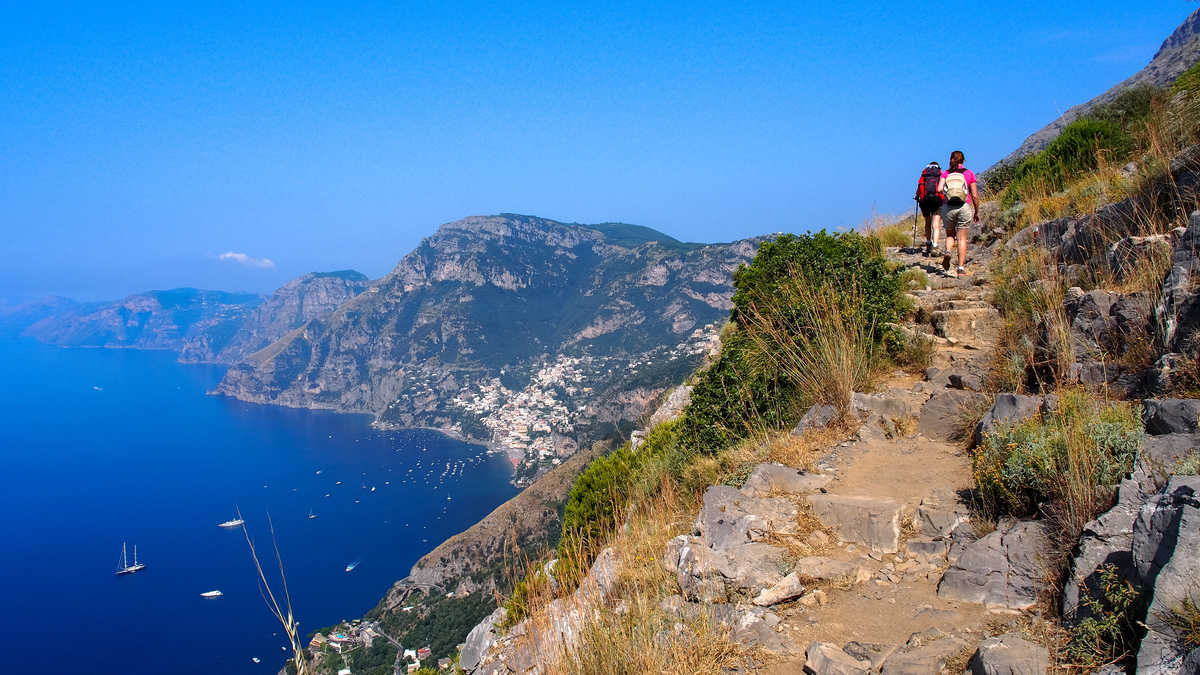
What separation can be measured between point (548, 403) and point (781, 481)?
142m

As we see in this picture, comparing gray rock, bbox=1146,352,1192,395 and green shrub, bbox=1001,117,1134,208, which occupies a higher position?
green shrub, bbox=1001,117,1134,208

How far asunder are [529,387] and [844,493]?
15971 centimetres

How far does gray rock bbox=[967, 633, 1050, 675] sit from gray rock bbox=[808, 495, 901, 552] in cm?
124

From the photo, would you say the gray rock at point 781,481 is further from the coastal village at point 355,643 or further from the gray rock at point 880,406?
the coastal village at point 355,643

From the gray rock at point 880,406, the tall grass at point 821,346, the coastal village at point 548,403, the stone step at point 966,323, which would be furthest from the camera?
the coastal village at point 548,403

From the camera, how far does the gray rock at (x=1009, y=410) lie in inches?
159

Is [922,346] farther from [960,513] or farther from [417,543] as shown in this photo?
[417,543]

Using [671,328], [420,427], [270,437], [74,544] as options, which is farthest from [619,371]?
[74,544]

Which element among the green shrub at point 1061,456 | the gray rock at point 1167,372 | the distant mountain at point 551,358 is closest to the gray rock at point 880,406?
the green shrub at point 1061,456

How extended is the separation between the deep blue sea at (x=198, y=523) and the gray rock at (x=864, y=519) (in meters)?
73.3

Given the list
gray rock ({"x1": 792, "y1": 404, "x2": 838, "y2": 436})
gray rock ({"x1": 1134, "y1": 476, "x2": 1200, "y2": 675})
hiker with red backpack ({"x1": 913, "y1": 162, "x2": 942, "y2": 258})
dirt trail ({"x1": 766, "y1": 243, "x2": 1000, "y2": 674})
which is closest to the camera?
gray rock ({"x1": 1134, "y1": 476, "x2": 1200, "y2": 675})

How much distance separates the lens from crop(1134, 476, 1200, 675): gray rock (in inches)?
78.8

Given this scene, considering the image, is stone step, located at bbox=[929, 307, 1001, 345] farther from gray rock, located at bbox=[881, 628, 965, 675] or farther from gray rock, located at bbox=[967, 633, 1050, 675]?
gray rock, located at bbox=[967, 633, 1050, 675]

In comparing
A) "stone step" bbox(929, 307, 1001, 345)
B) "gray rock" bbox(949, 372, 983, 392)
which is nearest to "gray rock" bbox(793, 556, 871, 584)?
"gray rock" bbox(949, 372, 983, 392)
